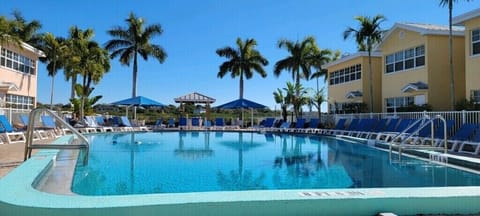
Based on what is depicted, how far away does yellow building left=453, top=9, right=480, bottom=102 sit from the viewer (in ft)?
55.5

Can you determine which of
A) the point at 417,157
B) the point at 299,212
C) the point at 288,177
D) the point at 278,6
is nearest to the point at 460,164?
the point at 417,157

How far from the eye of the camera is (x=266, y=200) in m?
4.40

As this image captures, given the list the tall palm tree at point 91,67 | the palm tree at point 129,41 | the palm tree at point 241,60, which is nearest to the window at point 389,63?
the palm tree at point 241,60

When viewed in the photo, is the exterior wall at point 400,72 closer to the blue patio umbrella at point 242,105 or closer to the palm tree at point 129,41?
the blue patio umbrella at point 242,105

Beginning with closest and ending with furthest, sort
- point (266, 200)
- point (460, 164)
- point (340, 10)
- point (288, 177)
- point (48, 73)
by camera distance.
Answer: point (266, 200), point (288, 177), point (460, 164), point (340, 10), point (48, 73)

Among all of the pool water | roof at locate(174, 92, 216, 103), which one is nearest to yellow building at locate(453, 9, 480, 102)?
the pool water

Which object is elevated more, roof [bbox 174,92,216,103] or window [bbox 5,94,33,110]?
roof [bbox 174,92,216,103]

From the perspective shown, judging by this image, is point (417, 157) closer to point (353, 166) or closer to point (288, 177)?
point (353, 166)

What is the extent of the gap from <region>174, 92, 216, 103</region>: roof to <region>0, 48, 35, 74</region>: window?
32.7 feet

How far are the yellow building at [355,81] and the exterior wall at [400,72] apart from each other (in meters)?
1.68

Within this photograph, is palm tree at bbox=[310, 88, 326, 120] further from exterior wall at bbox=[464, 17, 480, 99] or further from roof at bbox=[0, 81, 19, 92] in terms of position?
roof at bbox=[0, 81, 19, 92]

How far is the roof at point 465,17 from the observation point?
16394 millimetres

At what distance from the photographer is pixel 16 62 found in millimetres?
25031

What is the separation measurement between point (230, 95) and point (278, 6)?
21.3m
